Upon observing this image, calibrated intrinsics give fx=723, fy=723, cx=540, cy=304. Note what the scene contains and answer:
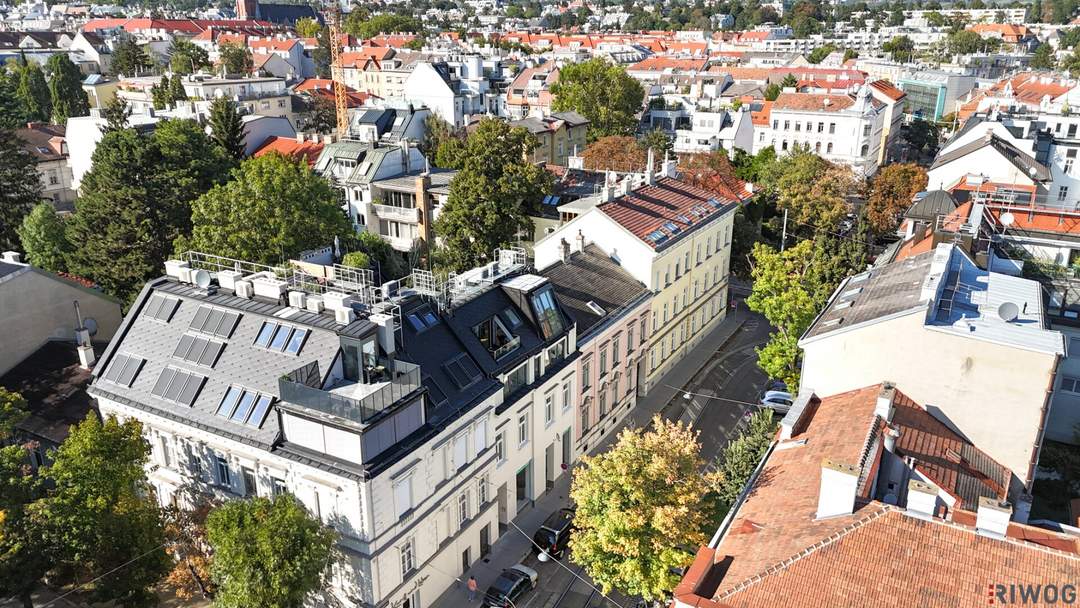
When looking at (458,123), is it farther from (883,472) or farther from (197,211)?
(883,472)

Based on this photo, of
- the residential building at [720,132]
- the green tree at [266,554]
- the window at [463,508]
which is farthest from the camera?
the residential building at [720,132]

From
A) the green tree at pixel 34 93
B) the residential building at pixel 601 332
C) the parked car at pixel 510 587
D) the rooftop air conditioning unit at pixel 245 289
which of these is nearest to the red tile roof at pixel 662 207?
the residential building at pixel 601 332

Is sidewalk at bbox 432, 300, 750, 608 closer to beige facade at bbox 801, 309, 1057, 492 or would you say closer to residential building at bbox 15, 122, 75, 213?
beige facade at bbox 801, 309, 1057, 492

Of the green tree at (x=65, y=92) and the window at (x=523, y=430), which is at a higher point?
the green tree at (x=65, y=92)

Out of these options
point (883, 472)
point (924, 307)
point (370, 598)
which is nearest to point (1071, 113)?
point (924, 307)

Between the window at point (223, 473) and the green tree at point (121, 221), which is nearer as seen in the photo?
the window at point (223, 473)

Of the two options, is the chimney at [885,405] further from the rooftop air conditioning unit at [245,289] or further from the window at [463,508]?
the rooftop air conditioning unit at [245,289]

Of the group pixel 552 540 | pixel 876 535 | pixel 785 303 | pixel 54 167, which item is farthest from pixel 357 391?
pixel 54 167
